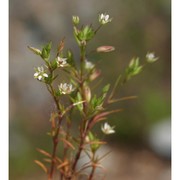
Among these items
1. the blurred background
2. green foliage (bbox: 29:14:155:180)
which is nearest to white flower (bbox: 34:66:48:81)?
green foliage (bbox: 29:14:155:180)

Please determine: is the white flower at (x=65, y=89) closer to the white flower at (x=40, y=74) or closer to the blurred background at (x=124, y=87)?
the white flower at (x=40, y=74)

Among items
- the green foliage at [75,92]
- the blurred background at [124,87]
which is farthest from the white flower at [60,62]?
the blurred background at [124,87]

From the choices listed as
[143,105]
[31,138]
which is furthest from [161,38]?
[31,138]

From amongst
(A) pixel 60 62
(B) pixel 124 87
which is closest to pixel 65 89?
(A) pixel 60 62

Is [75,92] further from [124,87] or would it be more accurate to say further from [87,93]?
[124,87]

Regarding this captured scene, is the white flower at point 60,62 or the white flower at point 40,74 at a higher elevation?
the white flower at point 60,62

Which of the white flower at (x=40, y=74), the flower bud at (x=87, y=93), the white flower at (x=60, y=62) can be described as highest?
the white flower at (x=60, y=62)

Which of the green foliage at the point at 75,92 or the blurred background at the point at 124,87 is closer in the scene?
the green foliage at the point at 75,92

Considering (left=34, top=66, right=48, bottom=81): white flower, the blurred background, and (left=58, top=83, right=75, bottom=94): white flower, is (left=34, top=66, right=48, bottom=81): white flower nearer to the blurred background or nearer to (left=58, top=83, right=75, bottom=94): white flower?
(left=58, top=83, right=75, bottom=94): white flower
